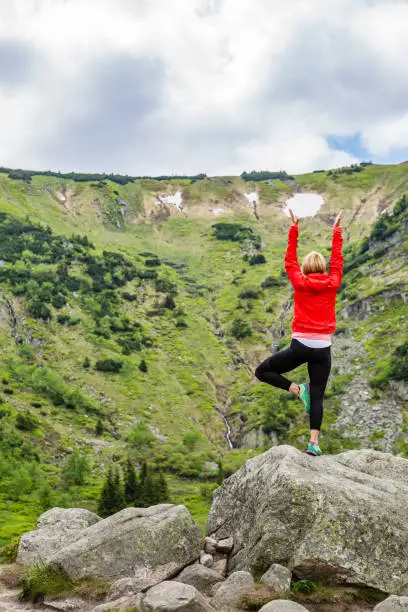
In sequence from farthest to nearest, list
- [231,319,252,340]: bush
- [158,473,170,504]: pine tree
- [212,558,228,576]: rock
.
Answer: [231,319,252,340]: bush < [158,473,170,504]: pine tree < [212,558,228,576]: rock

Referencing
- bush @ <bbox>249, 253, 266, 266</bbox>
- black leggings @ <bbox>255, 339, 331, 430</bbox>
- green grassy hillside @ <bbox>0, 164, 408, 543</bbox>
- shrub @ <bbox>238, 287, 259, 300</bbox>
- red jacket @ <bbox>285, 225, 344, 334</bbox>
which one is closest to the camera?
red jacket @ <bbox>285, 225, 344, 334</bbox>

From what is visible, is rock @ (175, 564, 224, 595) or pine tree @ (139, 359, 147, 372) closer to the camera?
rock @ (175, 564, 224, 595)

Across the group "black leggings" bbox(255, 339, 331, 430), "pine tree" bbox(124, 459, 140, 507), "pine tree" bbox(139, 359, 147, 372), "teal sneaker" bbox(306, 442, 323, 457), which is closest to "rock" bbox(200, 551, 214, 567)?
"teal sneaker" bbox(306, 442, 323, 457)

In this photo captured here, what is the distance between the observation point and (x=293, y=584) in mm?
12125

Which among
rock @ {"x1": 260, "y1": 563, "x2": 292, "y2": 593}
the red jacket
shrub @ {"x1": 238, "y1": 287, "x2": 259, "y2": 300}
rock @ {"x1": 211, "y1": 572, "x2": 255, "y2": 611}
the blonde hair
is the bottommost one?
rock @ {"x1": 211, "y1": 572, "x2": 255, "y2": 611}

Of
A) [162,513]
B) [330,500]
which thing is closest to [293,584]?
[330,500]

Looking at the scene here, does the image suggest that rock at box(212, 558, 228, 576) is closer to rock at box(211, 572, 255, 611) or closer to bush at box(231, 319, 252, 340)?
rock at box(211, 572, 255, 611)

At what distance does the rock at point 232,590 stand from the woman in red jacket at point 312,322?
4.21m

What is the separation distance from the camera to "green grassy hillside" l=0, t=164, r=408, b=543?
7775 cm

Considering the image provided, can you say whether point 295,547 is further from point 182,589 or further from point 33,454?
point 33,454

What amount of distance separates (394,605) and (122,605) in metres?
6.34

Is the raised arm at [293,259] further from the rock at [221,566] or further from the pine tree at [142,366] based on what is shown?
the pine tree at [142,366]

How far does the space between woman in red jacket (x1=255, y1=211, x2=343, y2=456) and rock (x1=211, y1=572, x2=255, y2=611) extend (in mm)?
4207

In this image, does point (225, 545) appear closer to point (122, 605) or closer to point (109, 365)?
point (122, 605)
